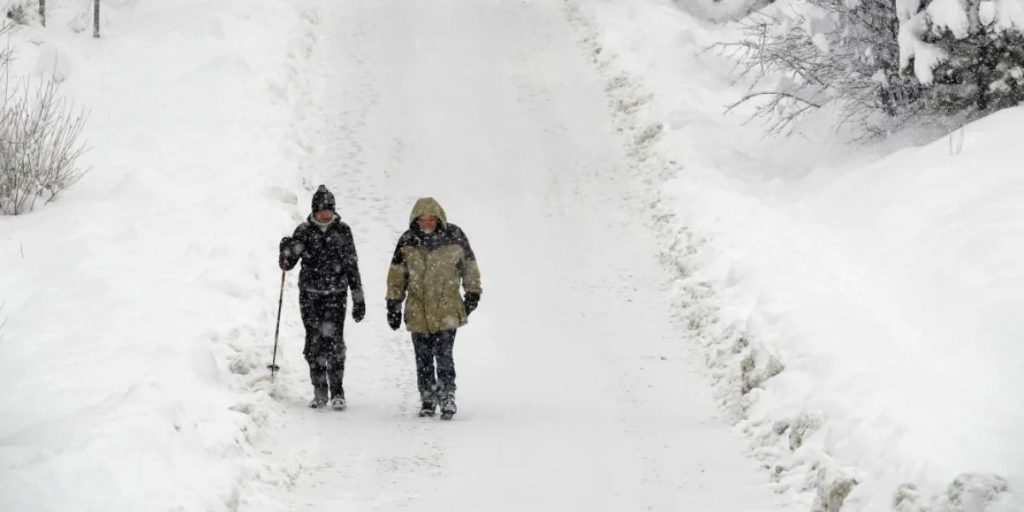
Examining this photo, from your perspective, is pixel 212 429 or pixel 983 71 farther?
pixel 983 71

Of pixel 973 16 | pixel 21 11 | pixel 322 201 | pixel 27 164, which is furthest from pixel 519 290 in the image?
pixel 21 11

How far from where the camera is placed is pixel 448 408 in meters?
9.56

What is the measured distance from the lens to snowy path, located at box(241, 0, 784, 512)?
8.29 metres

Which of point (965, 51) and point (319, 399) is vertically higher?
point (965, 51)

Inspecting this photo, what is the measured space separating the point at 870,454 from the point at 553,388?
3.64m

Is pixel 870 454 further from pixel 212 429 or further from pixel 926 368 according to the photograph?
pixel 212 429

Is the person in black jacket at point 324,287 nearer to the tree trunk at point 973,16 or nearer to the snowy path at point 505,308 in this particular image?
the snowy path at point 505,308

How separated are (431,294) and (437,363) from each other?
22.7 inches

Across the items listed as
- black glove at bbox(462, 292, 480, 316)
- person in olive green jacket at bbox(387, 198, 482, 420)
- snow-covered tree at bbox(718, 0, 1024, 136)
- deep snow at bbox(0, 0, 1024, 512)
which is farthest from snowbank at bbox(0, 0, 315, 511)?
snow-covered tree at bbox(718, 0, 1024, 136)

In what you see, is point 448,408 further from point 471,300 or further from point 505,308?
point 505,308

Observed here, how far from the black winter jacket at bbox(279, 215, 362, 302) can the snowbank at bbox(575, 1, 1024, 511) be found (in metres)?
3.50

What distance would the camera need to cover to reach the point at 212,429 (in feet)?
27.0

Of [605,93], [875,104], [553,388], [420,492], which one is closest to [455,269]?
[553,388]

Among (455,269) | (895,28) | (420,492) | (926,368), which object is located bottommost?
(420,492)
